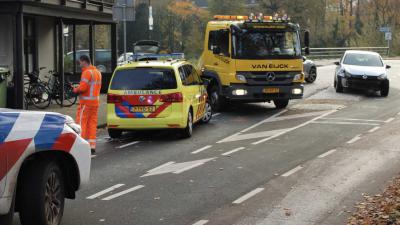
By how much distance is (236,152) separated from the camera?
38.5 feet

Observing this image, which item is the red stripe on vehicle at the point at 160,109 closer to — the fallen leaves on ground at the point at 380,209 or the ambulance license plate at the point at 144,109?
the ambulance license plate at the point at 144,109

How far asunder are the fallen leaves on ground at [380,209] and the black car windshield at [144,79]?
5.75 m

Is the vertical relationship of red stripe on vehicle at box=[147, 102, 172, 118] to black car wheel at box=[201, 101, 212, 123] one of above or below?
above

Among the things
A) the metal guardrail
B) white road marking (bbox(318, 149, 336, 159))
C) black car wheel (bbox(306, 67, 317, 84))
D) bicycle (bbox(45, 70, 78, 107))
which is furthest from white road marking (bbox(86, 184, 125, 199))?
the metal guardrail

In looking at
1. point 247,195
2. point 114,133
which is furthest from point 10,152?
point 114,133

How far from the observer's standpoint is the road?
7.41 m

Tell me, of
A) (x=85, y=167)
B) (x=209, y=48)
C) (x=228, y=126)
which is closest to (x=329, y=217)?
(x=85, y=167)

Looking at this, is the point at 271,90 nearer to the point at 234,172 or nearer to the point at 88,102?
the point at 88,102

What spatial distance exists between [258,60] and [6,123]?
1251 cm

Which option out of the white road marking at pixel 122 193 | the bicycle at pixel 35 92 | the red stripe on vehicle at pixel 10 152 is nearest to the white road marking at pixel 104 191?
the white road marking at pixel 122 193

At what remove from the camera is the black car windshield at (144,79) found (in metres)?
13.0

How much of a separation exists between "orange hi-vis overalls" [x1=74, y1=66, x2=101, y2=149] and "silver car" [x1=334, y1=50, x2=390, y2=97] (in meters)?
13.3

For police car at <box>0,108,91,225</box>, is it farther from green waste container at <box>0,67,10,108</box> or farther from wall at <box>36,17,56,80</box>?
wall at <box>36,17,56,80</box>

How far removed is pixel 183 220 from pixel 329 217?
1649 mm
